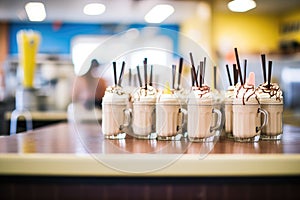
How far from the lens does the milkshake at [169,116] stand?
4.34 feet

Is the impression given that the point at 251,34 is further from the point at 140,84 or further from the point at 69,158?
the point at 69,158

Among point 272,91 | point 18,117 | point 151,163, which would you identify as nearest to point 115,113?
point 151,163

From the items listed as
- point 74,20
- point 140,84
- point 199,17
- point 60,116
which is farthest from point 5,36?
point 140,84

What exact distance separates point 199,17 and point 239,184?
5.58 m

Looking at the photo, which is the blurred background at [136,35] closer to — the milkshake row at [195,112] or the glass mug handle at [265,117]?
the milkshake row at [195,112]

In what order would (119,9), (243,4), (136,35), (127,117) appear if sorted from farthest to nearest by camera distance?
1. (119,9)
2. (243,4)
3. (136,35)
4. (127,117)

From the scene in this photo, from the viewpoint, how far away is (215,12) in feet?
22.0

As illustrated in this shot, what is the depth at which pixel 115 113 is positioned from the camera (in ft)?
4.52

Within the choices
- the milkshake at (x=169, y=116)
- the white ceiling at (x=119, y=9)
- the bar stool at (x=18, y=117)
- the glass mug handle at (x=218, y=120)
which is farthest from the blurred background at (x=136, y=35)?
the glass mug handle at (x=218, y=120)

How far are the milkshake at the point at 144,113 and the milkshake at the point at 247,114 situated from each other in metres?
0.25

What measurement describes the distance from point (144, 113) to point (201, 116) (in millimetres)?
181

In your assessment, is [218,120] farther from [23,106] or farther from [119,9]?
[119,9]

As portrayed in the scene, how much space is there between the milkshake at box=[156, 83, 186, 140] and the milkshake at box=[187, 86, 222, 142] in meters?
0.04

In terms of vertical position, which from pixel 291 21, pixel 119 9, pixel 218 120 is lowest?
pixel 218 120
